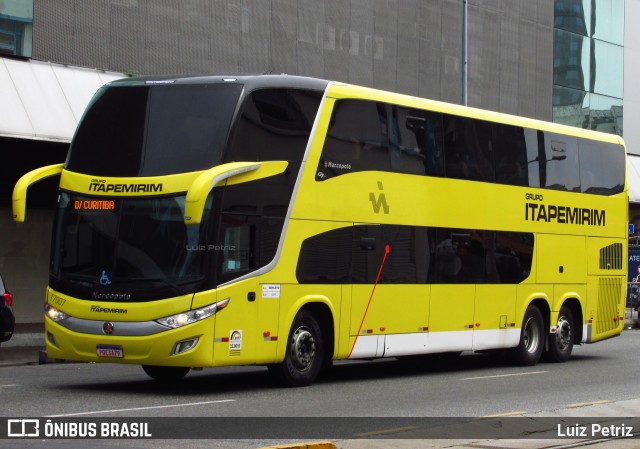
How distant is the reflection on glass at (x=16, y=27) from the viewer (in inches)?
958

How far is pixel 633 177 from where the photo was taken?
137 feet

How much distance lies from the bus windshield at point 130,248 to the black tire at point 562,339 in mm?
9557

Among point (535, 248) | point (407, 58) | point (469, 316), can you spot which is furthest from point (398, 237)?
point (407, 58)

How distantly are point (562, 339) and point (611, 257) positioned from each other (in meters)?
2.36

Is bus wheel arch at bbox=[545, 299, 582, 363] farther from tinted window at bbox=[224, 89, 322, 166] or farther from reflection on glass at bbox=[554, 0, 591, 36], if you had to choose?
reflection on glass at bbox=[554, 0, 591, 36]

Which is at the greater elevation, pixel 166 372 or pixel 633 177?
pixel 633 177

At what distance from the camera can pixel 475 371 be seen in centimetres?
2028

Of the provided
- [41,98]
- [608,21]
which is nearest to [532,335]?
[41,98]

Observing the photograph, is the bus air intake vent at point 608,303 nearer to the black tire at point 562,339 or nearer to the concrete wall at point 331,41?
the black tire at point 562,339

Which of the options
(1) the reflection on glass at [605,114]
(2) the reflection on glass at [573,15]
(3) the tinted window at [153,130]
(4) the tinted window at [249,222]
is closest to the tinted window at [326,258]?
(4) the tinted window at [249,222]

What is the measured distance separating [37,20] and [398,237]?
1076cm

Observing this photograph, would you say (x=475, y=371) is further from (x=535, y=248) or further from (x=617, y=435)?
(x=617, y=435)

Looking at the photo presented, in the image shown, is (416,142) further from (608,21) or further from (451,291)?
(608,21)

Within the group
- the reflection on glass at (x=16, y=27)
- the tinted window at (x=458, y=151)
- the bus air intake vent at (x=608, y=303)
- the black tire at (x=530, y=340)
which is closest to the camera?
the tinted window at (x=458, y=151)
